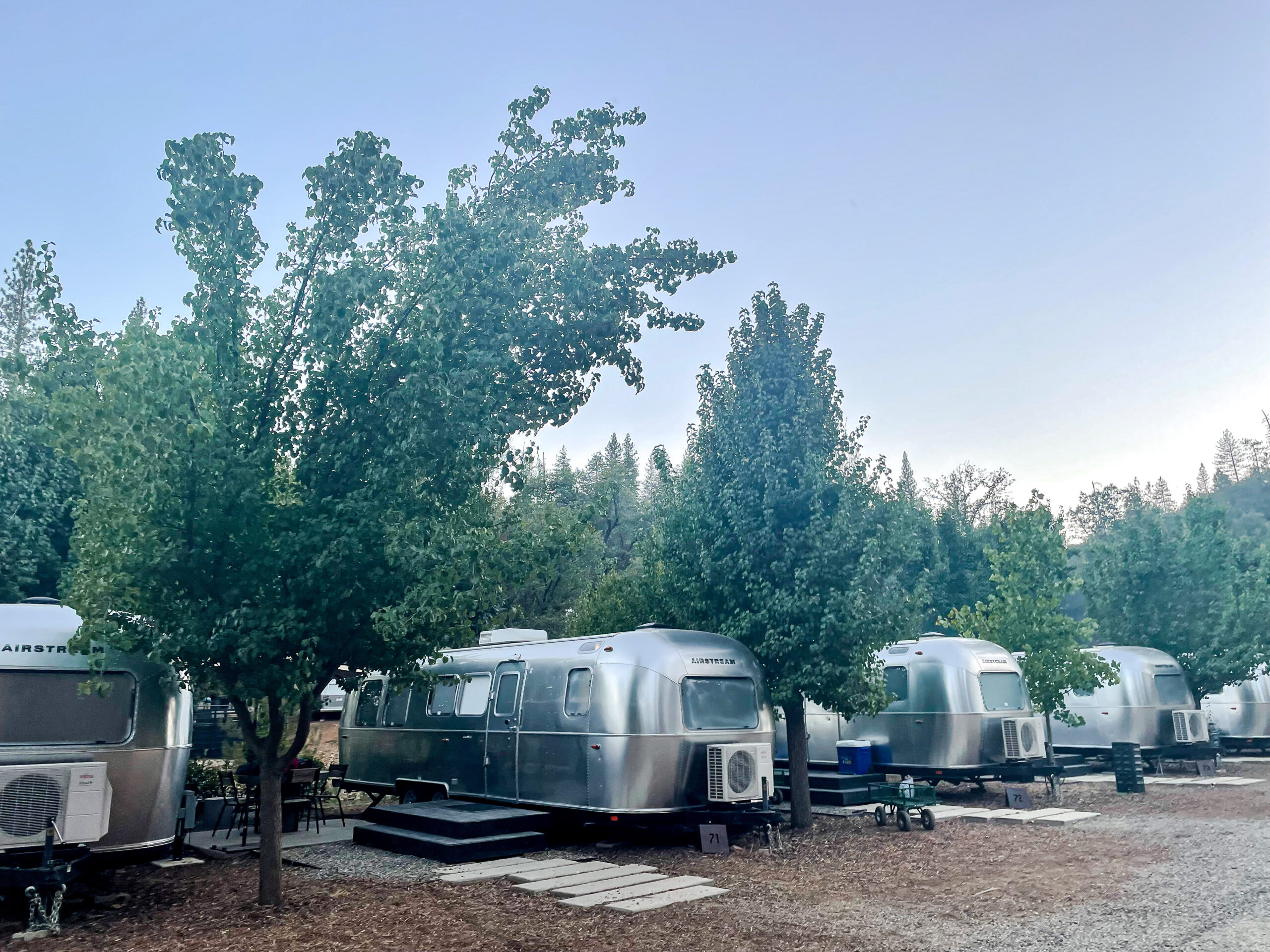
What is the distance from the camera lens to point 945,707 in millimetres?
16312

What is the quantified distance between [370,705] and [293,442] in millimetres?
8345

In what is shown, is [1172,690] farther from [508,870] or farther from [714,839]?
[508,870]

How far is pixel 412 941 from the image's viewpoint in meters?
7.51

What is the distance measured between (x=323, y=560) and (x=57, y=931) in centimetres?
360

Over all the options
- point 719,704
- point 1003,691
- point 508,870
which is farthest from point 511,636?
point 1003,691

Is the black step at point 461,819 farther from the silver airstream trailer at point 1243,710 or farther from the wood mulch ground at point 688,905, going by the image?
the silver airstream trailer at point 1243,710

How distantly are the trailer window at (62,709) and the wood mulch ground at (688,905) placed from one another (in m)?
1.50

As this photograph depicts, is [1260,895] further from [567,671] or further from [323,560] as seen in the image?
[323,560]

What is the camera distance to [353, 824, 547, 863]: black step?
34.9 ft

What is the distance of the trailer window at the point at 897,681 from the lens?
1700 centimetres

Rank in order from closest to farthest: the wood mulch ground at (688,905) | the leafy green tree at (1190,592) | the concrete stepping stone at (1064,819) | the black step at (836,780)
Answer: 1. the wood mulch ground at (688,905)
2. the concrete stepping stone at (1064,819)
3. the black step at (836,780)
4. the leafy green tree at (1190,592)

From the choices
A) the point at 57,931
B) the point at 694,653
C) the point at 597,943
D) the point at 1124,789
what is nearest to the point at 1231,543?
the point at 1124,789

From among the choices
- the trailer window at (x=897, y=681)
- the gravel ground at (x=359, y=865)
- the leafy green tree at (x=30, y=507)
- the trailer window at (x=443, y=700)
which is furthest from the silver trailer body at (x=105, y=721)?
the trailer window at (x=897, y=681)

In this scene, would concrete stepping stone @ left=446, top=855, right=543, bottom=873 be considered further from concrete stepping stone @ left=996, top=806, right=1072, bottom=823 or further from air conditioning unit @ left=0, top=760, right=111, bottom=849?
concrete stepping stone @ left=996, top=806, right=1072, bottom=823
